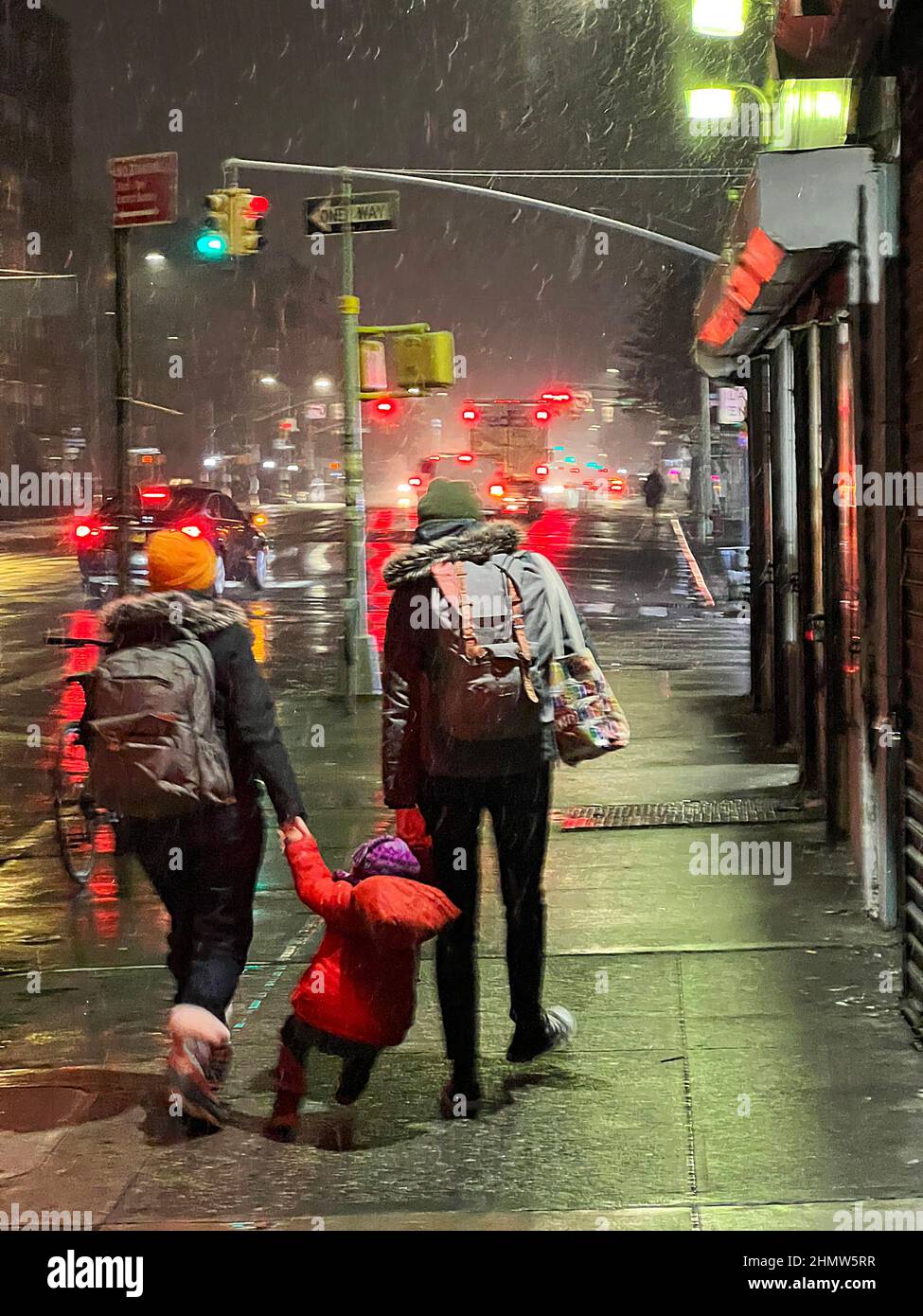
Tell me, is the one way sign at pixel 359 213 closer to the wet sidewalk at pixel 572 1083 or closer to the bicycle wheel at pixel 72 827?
the bicycle wheel at pixel 72 827

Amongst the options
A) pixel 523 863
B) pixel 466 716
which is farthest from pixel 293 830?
pixel 523 863

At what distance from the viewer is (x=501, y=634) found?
5.53 metres

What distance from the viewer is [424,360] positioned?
15.6 meters

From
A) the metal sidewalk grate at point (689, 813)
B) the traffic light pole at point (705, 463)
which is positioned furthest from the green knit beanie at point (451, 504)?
the traffic light pole at point (705, 463)

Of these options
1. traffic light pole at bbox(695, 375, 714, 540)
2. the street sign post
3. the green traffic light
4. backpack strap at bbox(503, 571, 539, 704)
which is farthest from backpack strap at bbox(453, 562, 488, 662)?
traffic light pole at bbox(695, 375, 714, 540)

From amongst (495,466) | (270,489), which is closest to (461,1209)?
(495,466)

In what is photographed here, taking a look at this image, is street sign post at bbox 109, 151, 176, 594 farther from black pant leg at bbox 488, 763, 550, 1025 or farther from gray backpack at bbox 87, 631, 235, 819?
black pant leg at bbox 488, 763, 550, 1025

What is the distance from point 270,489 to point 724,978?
69.0 meters

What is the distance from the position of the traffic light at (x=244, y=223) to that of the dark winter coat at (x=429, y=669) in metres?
9.95

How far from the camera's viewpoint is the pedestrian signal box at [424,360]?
15.6 meters

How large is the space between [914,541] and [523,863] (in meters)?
1.90

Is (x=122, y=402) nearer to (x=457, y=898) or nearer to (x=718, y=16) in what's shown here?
(x=718, y=16)

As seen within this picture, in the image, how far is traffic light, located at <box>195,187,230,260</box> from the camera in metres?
14.7

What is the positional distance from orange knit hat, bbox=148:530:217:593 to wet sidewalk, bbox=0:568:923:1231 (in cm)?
174
